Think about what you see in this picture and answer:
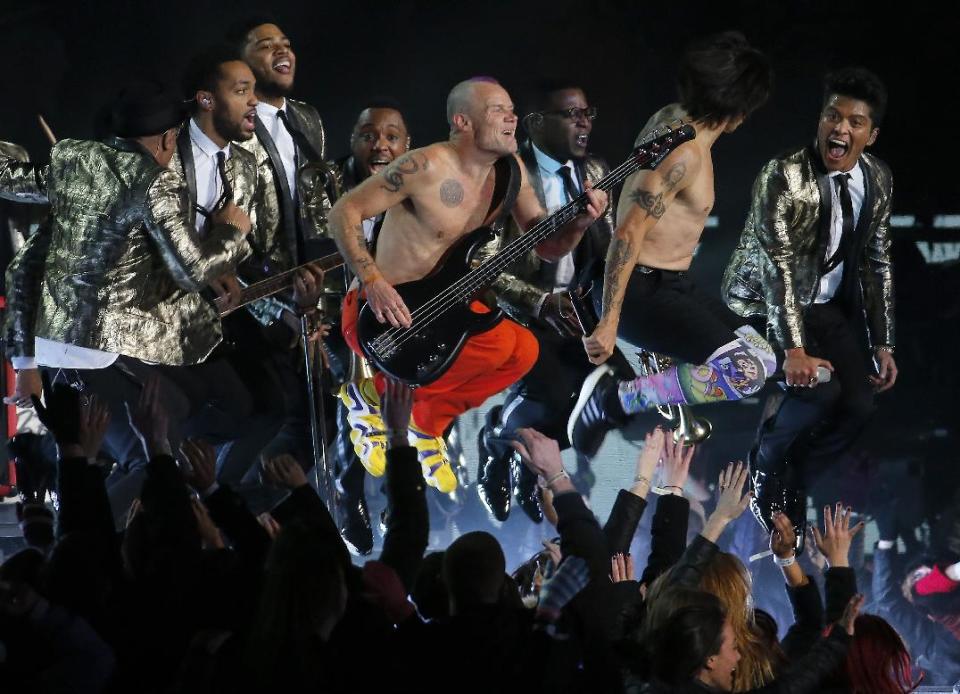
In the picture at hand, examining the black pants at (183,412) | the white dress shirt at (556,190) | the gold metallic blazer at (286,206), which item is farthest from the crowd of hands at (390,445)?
the white dress shirt at (556,190)

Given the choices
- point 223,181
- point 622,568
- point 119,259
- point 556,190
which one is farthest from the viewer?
point 556,190

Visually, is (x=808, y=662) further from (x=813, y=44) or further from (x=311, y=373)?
(x=813, y=44)

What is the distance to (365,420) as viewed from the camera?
613 cm

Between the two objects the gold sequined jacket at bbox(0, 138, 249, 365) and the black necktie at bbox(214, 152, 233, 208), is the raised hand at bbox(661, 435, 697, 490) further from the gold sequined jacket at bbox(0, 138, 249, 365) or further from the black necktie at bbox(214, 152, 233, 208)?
the black necktie at bbox(214, 152, 233, 208)

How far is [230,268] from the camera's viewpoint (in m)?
5.65

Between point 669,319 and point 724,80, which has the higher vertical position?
point 724,80

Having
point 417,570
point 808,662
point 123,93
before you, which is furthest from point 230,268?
point 808,662

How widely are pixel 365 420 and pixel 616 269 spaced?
1152 millimetres

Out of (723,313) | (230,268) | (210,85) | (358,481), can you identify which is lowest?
(358,481)

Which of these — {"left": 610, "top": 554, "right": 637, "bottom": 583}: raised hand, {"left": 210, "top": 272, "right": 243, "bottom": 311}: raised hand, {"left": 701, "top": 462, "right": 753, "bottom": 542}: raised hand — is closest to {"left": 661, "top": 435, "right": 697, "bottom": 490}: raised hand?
{"left": 701, "top": 462, "right": 753, "bottom": 542}: raised hand

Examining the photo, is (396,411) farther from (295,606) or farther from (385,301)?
(385,301)

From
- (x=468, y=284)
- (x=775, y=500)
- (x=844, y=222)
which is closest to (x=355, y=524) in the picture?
(x=468, y=284)

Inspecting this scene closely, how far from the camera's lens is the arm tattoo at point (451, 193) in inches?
230

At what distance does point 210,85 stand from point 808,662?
3432 mm
